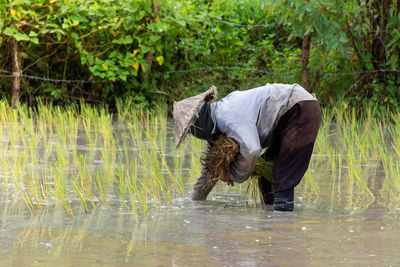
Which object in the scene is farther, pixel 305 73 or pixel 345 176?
pixel 305 73

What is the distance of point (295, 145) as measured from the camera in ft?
12.4

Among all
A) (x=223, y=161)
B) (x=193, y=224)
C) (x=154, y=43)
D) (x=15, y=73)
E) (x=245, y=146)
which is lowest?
(x=193, y=224)

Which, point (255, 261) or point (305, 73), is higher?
point (305, 73)

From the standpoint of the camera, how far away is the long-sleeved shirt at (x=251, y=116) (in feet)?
11.8

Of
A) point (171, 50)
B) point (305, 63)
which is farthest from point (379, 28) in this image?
point (171, 50)

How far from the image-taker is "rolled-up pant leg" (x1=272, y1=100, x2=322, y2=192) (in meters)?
3.79

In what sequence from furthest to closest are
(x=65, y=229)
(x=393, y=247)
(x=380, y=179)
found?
(x=380, y=179) < (x=65, y=229) < (x=393, y=247)

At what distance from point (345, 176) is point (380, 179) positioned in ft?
0.88

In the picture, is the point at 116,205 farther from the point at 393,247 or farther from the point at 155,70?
the point at 155,70

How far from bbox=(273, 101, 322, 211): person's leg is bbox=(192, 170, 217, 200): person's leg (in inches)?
16.0

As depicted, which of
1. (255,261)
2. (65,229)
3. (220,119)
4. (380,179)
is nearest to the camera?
(255,261)

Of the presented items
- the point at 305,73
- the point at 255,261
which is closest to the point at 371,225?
the point at 255,261

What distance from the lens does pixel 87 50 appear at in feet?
26.3

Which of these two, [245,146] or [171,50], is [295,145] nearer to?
[245,146]
